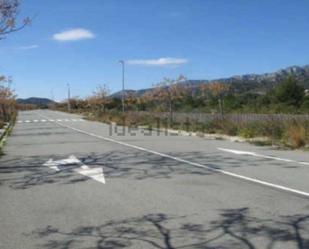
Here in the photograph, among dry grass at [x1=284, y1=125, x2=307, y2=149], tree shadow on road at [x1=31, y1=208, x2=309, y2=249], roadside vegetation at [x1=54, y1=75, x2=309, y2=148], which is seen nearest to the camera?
tree shadow on road at [x1=31, y1=208, x2=309, y2=249]

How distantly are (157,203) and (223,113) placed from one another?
25771 millimetres

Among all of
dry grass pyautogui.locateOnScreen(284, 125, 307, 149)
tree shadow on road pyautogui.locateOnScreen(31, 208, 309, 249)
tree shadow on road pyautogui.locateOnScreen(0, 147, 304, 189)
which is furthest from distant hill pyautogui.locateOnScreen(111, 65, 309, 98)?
tree shadow on road pyautogui.locateOnScreen(31, 208, 309, 249)

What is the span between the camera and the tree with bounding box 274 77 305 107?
60875 millimetres

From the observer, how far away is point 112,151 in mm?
18031

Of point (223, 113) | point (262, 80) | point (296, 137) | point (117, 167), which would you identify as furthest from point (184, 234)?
point (262, 80)

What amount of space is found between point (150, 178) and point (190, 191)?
76.1 inches

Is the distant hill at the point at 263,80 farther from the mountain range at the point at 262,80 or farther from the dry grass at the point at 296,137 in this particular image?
the dry grass at the point at 296,137

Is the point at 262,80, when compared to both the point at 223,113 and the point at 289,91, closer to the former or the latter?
the point at 289,91

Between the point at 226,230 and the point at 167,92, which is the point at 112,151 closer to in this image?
the point at 226,230

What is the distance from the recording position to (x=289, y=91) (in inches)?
2479

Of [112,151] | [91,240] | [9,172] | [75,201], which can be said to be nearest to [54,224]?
[91,240]

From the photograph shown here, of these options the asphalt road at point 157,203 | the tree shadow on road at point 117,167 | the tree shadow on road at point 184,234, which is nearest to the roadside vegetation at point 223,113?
the tree shadow on road at point 117,167

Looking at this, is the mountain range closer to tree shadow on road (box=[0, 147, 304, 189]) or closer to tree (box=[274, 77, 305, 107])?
tree (box=[274, 77, 305, 107])

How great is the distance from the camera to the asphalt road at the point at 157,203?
607 centimetres
